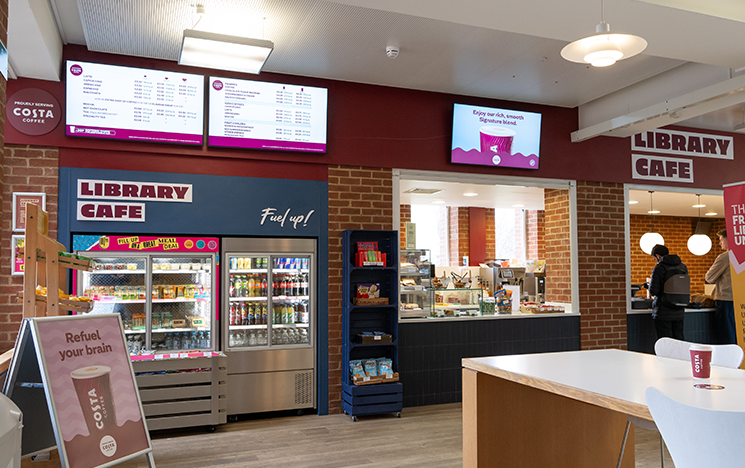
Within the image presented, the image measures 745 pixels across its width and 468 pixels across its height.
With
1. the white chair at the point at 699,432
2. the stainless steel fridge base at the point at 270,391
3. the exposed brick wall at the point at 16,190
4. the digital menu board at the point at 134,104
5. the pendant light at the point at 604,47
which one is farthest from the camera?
the stainless steel fridge base at the point at 270,391

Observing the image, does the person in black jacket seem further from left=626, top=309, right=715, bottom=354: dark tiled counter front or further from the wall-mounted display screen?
the wall-mounted display screen

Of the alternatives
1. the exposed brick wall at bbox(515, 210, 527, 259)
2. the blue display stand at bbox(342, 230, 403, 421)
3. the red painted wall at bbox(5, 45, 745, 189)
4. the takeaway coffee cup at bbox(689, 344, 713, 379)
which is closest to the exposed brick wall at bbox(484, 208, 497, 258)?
the exposed brick wall at bbox(515, 210, 527, 259)

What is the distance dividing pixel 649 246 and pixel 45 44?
864cm

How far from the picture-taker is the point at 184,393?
4.71m

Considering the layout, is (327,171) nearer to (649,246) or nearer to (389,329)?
(389,329)

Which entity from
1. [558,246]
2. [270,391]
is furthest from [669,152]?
[270,391]

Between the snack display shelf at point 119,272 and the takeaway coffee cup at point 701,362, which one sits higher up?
the snack display shelf at point 119,272

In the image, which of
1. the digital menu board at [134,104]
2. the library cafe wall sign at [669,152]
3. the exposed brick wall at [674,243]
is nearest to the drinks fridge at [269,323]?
the digital menu board at [134,104]

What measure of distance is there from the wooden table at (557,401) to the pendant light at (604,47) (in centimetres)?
159

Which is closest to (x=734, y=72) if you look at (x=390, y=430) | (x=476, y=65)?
(x=476, y=65)

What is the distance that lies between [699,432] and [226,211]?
14.0ft

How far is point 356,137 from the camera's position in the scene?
5.68 m

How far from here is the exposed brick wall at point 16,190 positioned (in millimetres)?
4582

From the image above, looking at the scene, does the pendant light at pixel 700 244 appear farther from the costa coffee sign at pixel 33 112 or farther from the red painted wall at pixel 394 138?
the costa coffee sign at pixel 33 112
